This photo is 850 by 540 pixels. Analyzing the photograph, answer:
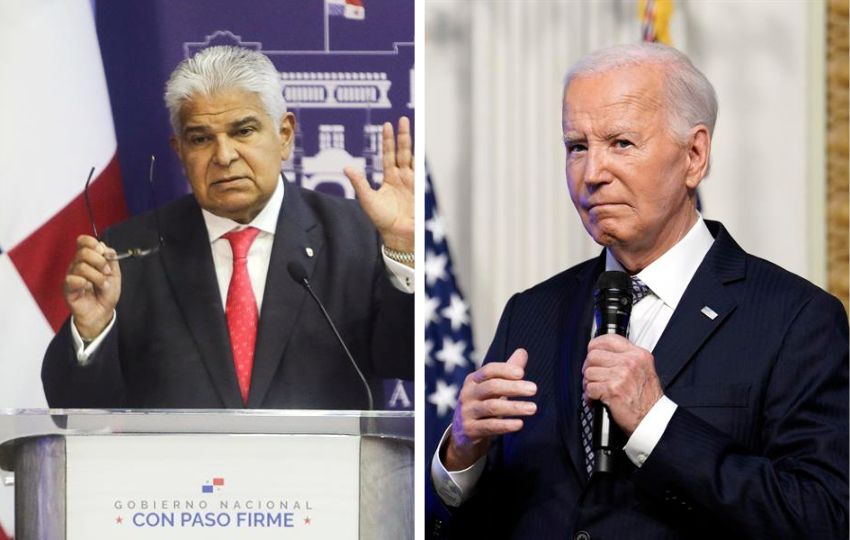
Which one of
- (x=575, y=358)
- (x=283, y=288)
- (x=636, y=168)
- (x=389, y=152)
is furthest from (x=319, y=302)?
(x=636, y=168)

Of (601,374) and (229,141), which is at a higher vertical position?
(229,141)

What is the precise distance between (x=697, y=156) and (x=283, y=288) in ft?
4.44

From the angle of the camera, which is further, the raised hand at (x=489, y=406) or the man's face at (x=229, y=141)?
the man's face at (x=229, y=141)

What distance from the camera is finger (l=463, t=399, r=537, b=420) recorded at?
3.28 meters

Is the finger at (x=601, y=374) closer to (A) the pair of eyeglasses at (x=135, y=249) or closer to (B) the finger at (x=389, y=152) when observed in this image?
(B) the finger at (x=389, y=152)

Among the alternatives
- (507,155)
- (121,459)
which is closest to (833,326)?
(507,155)

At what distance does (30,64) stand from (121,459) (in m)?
1.29

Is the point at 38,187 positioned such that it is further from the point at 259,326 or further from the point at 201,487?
the point at 201,487

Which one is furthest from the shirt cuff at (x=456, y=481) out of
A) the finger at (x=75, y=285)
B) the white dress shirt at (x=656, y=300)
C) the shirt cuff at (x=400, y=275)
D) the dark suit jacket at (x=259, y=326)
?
the finger at (x=75, y=285)

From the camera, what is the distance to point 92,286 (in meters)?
4.21

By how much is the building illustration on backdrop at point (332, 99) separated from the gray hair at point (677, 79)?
72 cm

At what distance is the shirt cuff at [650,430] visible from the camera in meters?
3.24

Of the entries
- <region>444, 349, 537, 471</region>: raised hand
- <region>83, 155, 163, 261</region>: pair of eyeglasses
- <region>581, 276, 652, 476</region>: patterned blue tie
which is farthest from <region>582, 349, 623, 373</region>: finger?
<region>83, 155, 163, 261</region>: pair of eyeglasses

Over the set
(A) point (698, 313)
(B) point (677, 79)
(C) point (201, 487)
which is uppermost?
(B) point (677, 79)
